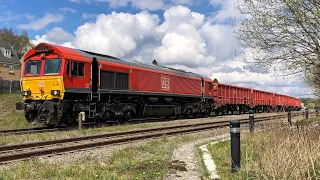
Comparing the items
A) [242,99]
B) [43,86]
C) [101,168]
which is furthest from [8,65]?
[101,168]

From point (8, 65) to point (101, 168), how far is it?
46130 millimetres

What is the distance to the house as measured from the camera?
45.8 meters

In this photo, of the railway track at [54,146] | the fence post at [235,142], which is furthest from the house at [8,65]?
the fence post at [235,142]

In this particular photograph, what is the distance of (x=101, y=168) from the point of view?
21.2 feet

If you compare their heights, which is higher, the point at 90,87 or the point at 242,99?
the point at 90,87

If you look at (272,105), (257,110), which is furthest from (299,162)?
(272,105)

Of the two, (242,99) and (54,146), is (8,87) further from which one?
(54,146)

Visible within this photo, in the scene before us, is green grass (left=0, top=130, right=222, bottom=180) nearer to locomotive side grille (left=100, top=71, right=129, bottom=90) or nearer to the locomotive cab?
the locomotive cab

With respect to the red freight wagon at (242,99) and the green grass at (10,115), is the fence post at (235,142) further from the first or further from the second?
the red freight wagon at (242,99)

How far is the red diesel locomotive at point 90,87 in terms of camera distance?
13875 millimetres

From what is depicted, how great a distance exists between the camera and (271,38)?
9938 millimetres

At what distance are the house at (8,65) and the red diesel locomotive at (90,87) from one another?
109ft

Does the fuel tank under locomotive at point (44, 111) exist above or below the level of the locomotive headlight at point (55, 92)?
below

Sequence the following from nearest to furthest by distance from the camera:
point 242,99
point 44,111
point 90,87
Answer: point 44,111 < point 90,87 < point 242,99
